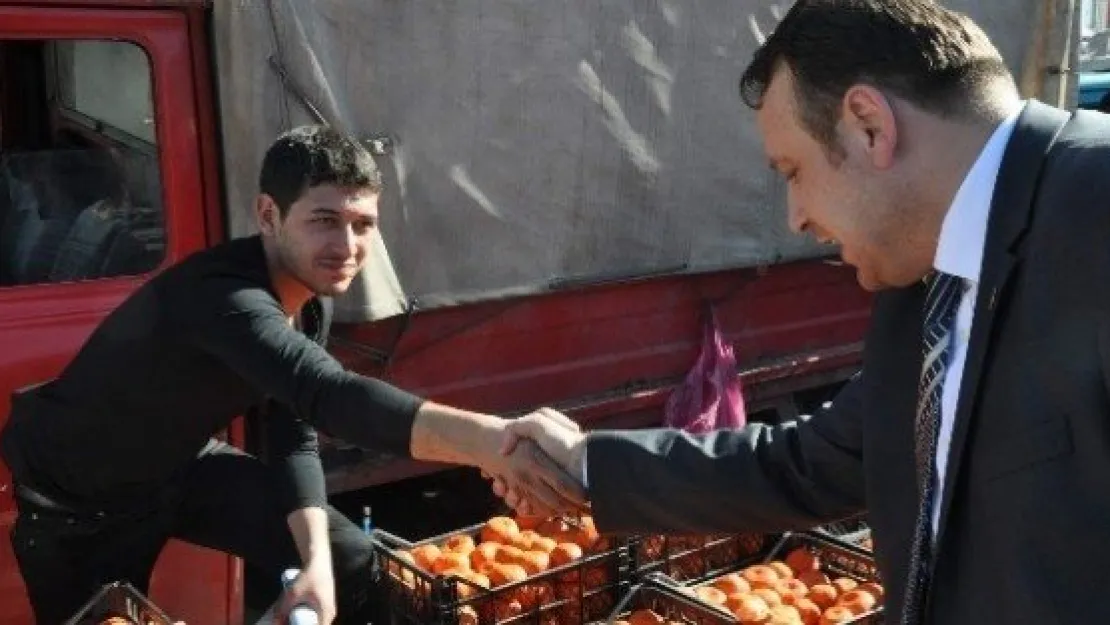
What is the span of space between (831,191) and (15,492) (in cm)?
238

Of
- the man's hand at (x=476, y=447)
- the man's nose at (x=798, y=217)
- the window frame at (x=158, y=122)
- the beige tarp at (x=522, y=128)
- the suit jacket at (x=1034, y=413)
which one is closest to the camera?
the suit jacket at (x=1034, y=413)

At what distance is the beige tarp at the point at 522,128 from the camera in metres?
3.94

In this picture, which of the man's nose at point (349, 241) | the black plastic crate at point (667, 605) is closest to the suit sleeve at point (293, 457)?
the man's nose at point (349, 241)

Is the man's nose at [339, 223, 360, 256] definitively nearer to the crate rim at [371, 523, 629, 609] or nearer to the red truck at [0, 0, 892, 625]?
the red truck at [0, 0, 892, 625]

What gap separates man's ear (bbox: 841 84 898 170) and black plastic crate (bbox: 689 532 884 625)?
2.21 meters

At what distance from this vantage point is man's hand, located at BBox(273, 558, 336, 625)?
2.60 meters

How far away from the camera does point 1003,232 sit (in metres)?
1.46

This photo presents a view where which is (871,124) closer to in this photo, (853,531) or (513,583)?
(513,583)

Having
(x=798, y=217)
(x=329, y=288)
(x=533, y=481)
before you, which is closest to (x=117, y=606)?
(x=329, y=288)

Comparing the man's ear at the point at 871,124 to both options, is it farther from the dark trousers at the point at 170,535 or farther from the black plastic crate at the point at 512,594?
the dark trousers at the point at 170,535

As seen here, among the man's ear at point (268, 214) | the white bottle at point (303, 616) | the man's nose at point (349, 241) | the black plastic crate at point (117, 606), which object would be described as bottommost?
the black plastic crate at point (117, 606)

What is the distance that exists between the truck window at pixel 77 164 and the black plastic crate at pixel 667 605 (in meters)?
1.74

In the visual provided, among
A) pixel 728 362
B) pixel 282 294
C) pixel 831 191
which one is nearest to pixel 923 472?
pixel 831 191

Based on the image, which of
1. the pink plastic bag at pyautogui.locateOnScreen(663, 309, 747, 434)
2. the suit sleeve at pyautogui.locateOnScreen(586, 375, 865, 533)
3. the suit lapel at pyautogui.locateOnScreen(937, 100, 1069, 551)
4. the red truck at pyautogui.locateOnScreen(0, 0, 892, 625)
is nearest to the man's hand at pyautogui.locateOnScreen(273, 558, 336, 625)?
the red truck at pyautogui.locateOnScreen(0, 0, 892, 625)
